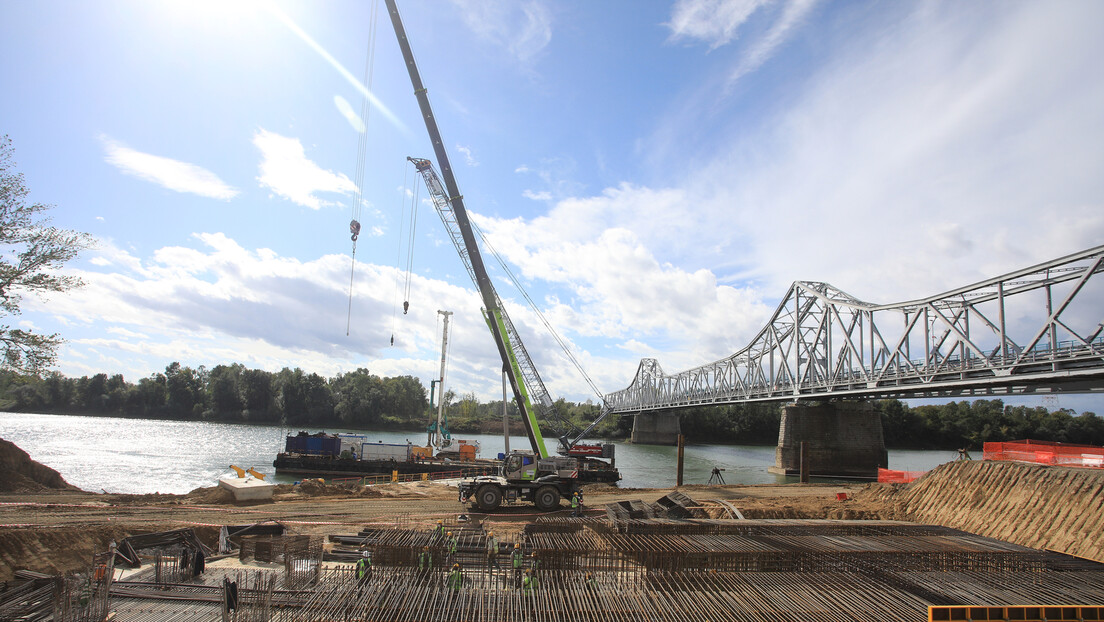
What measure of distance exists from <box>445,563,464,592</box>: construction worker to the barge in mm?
25452

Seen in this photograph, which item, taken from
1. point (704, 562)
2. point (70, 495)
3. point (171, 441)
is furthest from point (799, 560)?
point (171, 441)

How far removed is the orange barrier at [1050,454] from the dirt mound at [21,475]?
41.0m

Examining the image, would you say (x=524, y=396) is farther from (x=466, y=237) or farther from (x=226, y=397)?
(x=226, y=397)

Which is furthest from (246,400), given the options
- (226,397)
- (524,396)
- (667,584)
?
(667,584)

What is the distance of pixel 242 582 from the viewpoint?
463 inches

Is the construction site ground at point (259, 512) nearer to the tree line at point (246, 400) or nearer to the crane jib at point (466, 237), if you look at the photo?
the crane jib at point (466, 237)

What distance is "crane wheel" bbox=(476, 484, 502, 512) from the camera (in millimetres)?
20719

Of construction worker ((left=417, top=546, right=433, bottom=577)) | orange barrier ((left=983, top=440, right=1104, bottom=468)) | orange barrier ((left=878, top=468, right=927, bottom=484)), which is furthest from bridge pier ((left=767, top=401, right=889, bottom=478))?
construction worker ((left=417, top=546, right=433, bottom=577))

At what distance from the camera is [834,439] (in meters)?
57.2

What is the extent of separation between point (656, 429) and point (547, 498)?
8232cm

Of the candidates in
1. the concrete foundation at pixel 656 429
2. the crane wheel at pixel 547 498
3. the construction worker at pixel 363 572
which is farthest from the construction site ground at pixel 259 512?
the concrete foundation at pixel 656 429

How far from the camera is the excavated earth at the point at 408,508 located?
15.1m

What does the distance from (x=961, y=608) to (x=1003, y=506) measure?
13.4 metres

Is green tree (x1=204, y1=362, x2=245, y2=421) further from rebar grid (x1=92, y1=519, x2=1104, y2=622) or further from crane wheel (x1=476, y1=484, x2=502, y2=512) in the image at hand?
rebar grid (x1=92, y1=519, x2=1104, y2=622)
